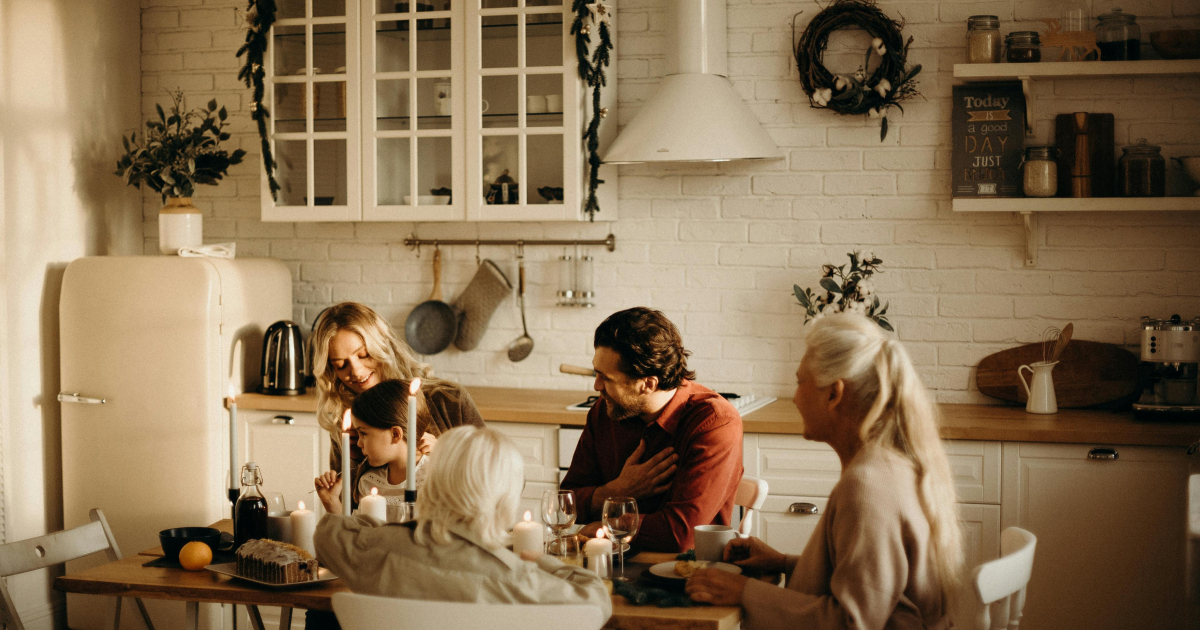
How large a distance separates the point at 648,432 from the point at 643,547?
13.4 inches

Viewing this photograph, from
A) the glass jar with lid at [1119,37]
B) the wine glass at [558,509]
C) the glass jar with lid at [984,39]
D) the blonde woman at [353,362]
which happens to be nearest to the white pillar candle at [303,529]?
the wine glass at [558,509]

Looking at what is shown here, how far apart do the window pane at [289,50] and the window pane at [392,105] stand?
0.32m

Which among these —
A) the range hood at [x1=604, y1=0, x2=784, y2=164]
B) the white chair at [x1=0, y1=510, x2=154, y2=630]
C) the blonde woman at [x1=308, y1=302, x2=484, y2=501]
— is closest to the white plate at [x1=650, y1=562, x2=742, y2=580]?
the blonde woman at [x1=308, y1=302, x2=484, y2=501]

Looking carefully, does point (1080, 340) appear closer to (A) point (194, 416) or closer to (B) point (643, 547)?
(B) point (643, 547)

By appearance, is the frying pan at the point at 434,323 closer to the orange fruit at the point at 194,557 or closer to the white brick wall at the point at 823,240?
the white brick wall at the point at 823,240

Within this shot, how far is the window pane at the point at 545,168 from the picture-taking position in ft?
11.6

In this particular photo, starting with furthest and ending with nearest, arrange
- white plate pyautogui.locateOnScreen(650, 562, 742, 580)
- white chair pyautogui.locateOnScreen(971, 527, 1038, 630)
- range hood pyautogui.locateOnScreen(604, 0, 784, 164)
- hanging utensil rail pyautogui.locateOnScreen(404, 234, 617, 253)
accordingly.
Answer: hanging utensil rail pyautogui.locateOnScreen(404, 234, 617, 253) < range hood pyautogui.locateOnScreen(604, 0, 784, 164) < white plate pyautogui.locateOnScreen(650, 562, 742, 580) < white chair pyautogui.locateOnScreen(971, 527, 1038, 630)

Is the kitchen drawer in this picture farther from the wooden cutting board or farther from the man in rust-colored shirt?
the wooden cutting board

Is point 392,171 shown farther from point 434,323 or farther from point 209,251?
point 209,251

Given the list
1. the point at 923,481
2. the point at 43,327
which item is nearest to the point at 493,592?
the point at 923,481

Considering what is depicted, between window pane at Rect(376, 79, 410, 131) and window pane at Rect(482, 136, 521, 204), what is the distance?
0.33 meters

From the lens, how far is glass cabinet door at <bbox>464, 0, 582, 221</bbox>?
350 cm

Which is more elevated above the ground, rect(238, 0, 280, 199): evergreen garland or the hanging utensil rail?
rect(238, 0, 280, 199): evergreen garland

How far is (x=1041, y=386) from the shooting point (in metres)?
3.25
